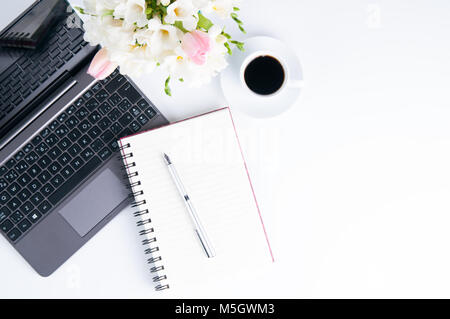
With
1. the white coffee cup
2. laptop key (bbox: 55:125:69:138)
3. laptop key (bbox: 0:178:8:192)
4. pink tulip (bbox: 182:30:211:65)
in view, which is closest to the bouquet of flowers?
pink tulip (bbox: 182:30:211:65)

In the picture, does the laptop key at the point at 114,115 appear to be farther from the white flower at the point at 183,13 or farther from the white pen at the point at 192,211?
the white flower at the point at 183,13

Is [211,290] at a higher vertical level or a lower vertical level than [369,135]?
lower

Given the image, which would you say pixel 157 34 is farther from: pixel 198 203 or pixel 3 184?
pixel 3 184

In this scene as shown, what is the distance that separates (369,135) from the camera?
2.84 feet

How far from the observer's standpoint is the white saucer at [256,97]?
78cm

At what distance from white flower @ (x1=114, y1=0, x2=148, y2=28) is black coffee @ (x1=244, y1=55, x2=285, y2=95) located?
0.32m

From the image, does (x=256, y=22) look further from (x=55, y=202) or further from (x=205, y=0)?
(x=55, y=202)

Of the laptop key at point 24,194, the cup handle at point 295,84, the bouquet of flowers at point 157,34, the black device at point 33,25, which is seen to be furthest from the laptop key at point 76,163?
the cup handle at point 295,84

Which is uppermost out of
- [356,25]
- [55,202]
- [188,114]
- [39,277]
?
[356,25]

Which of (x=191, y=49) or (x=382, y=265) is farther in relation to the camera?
(x=382, y=265)

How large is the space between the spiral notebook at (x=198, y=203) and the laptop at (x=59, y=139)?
0.05 meters

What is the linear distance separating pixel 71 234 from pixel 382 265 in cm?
69

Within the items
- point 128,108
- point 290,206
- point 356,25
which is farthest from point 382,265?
point 128,108

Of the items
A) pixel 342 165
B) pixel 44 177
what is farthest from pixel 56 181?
pixel 342 165
